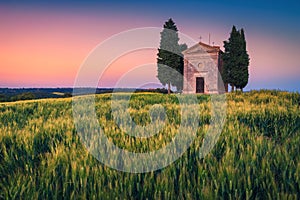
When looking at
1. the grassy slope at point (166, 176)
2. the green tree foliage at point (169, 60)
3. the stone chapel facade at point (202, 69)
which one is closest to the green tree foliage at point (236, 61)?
the stone chapel facade at point (202, 69)

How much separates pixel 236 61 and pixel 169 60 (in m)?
10.3

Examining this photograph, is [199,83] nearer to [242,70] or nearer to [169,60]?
[169,60]

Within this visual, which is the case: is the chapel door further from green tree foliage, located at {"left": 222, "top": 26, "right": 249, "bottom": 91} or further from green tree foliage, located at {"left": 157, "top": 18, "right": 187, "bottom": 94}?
green tree foliage, located at {"left": 222, "top": 26, "right": 249, "bottom": 91}

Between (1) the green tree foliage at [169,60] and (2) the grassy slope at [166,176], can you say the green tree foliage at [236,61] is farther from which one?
(2) the grassy slope at [166,176]

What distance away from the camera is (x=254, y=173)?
2916 millimetres

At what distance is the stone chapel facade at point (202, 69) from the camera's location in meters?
42.1

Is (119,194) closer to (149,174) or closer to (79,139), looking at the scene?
(149,174)

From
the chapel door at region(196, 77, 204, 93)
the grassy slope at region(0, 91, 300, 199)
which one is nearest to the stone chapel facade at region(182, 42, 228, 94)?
the chapel door at region(196, 77, 204, 93)

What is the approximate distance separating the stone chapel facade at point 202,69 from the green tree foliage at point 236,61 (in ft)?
5.16

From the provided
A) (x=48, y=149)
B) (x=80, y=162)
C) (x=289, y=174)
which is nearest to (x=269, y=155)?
(x=289, y=174)

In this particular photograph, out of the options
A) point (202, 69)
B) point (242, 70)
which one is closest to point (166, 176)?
point (242, 70)

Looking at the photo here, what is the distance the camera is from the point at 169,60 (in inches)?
1668

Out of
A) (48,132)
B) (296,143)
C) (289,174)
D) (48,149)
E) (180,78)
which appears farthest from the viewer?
(180,78)

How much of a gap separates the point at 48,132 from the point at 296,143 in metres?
4.60
